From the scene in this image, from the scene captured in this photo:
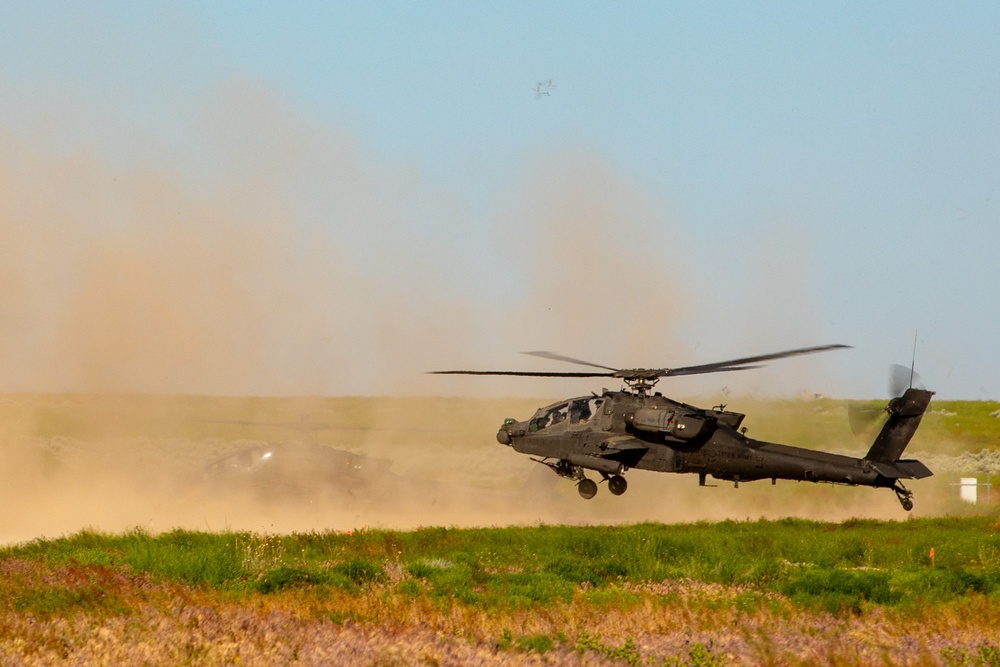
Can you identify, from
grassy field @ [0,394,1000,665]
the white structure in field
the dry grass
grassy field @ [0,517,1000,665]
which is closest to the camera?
the dry grass

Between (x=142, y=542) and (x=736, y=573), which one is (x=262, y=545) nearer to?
(x=142, y=542)

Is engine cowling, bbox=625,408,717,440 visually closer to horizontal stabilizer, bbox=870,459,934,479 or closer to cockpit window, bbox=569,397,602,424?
cockpit window, bbox=569,397,602,424

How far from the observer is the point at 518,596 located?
16609mm

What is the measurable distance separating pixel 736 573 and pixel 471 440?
3006 cm

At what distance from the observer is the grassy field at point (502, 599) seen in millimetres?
11500

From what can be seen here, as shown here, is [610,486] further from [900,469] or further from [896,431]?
[896,431]

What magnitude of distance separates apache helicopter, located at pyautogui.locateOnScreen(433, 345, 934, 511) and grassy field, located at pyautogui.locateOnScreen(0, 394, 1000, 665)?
1.47 meters

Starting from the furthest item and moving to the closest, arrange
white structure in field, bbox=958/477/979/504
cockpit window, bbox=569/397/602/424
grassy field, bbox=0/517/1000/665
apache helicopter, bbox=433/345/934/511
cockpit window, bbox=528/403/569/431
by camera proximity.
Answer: white structure in field, bbox=958/477/979/504 → cockpit window, bbox=528/403/569/431 → cockpit window, bbox=569/397/602/424 → apache helicopter, bbox=433/345/934/511 → grassy field, bbox=0/517/1000/665

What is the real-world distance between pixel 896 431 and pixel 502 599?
15.9m

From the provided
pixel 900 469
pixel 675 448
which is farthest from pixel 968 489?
pixel 675 448

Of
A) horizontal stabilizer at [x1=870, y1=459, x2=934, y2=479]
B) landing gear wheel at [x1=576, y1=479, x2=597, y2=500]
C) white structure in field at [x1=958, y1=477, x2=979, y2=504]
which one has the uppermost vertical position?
horizontal stabilizer at [x1=870, y1=459, x2=934, y2=479]

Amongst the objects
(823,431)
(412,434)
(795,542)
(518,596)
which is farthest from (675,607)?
(823,431)

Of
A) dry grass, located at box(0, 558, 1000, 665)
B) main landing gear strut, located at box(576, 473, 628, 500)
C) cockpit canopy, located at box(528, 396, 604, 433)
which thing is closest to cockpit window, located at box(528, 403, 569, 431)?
cockpit canopy, located at box(528, 396, 604, 433)

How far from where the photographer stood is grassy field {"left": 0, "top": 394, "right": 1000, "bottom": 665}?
11914mm
